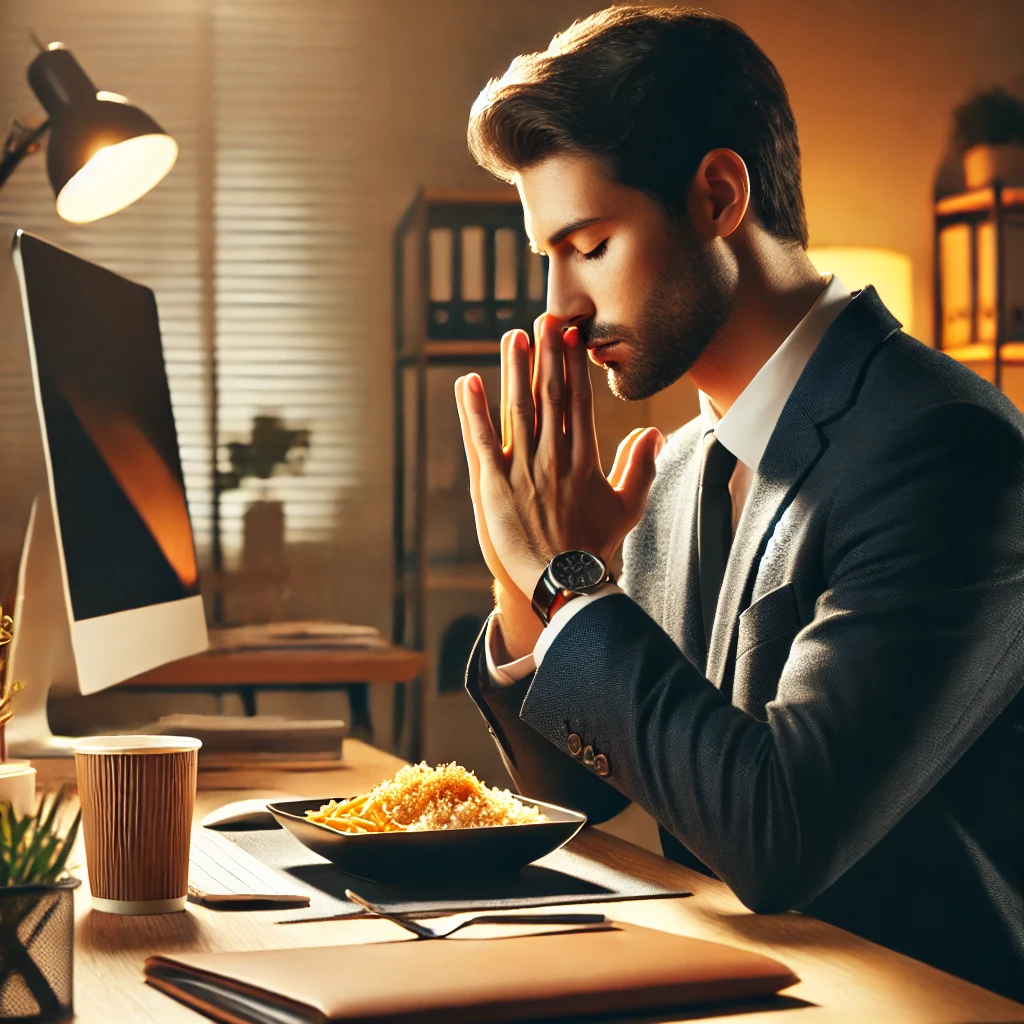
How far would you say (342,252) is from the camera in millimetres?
3471

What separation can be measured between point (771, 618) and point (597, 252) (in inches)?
15.1

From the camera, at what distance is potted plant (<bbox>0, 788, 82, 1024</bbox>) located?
23.3 inches

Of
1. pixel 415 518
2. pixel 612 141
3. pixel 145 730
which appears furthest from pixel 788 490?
pixel 415 518

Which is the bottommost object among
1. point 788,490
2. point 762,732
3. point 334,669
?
point 334,669

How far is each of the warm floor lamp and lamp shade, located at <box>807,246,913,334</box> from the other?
1949mm

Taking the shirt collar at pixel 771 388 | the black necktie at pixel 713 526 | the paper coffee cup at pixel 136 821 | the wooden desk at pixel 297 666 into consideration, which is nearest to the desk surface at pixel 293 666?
the wooden desk at pixel 297 666

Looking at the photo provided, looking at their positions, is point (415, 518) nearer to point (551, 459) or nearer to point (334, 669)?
point (334, 669)

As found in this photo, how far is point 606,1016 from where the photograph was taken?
620 millimetres

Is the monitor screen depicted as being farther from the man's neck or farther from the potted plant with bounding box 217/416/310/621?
the potted plant with bounding box 217/416/310/621

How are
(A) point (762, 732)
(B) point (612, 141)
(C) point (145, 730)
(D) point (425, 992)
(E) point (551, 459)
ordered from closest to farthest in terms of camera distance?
1. (D) point (425, 992)
2. (A) point (762, 732)
3. (E) point (551, 459)
4. (B) point (612, 141)
5. (C) point (145, 730)

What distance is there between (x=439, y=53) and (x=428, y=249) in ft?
2.26

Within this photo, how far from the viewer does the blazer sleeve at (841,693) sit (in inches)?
34.6

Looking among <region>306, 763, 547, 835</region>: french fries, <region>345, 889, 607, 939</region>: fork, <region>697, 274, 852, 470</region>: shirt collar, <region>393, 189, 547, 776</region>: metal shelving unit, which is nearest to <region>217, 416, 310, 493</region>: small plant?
<region>393, 189, 547, 776</region>: metal shelving unit

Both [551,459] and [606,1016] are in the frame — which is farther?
[551,459]
